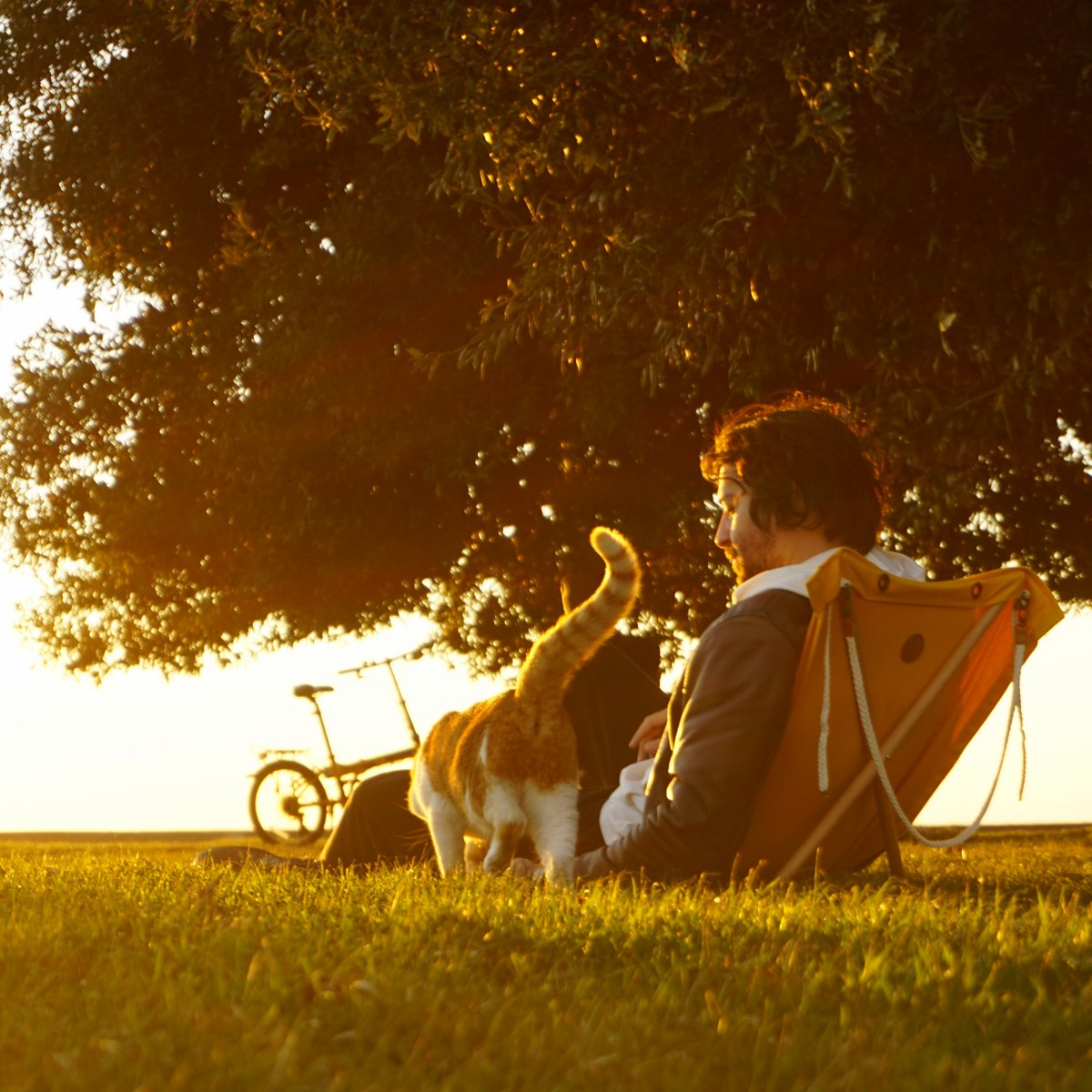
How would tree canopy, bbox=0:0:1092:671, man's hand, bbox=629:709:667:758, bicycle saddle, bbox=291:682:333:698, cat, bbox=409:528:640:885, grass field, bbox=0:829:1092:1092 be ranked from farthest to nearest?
bicycle saddle, bbox=291:682:333:698 → tree canopy, bbox=0:0:1092:671 → cat, bbox=409:528:640:885 → man's hand, bbox=629:709:667:758 → grass field, bbox=0:829:1092:1092

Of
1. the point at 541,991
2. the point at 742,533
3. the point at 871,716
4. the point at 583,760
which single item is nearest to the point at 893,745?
the point at 871,716

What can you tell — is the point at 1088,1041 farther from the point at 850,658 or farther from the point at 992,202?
the point at 992,202

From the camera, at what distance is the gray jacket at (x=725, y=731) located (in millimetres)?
4508

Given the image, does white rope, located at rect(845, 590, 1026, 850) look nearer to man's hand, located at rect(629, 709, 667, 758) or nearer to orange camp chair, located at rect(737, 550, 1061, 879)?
orange camp chair, located at rect(737, 550, 1061, 879)

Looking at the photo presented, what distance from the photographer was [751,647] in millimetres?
4582

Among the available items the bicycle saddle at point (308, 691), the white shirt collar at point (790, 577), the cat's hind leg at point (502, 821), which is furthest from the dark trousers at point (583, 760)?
the bicycle saddle at point (308, 691)

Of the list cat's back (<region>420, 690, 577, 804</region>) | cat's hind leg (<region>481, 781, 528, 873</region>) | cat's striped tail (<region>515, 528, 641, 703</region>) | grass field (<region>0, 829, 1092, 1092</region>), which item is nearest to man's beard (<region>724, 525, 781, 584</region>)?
Answer: cat's striped tail (<region>515, 528, 641, 703</region>)

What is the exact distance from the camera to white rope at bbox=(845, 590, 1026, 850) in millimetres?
4637

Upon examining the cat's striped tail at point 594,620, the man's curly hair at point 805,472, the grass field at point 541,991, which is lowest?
the grass field at point 541,991

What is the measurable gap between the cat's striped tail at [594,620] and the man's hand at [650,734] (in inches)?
15.3

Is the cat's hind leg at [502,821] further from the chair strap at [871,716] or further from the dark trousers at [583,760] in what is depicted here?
the chair strap at [871,716]

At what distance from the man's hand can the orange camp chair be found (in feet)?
2.87

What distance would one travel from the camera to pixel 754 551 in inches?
195

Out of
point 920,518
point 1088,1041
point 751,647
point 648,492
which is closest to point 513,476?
point 648,492
